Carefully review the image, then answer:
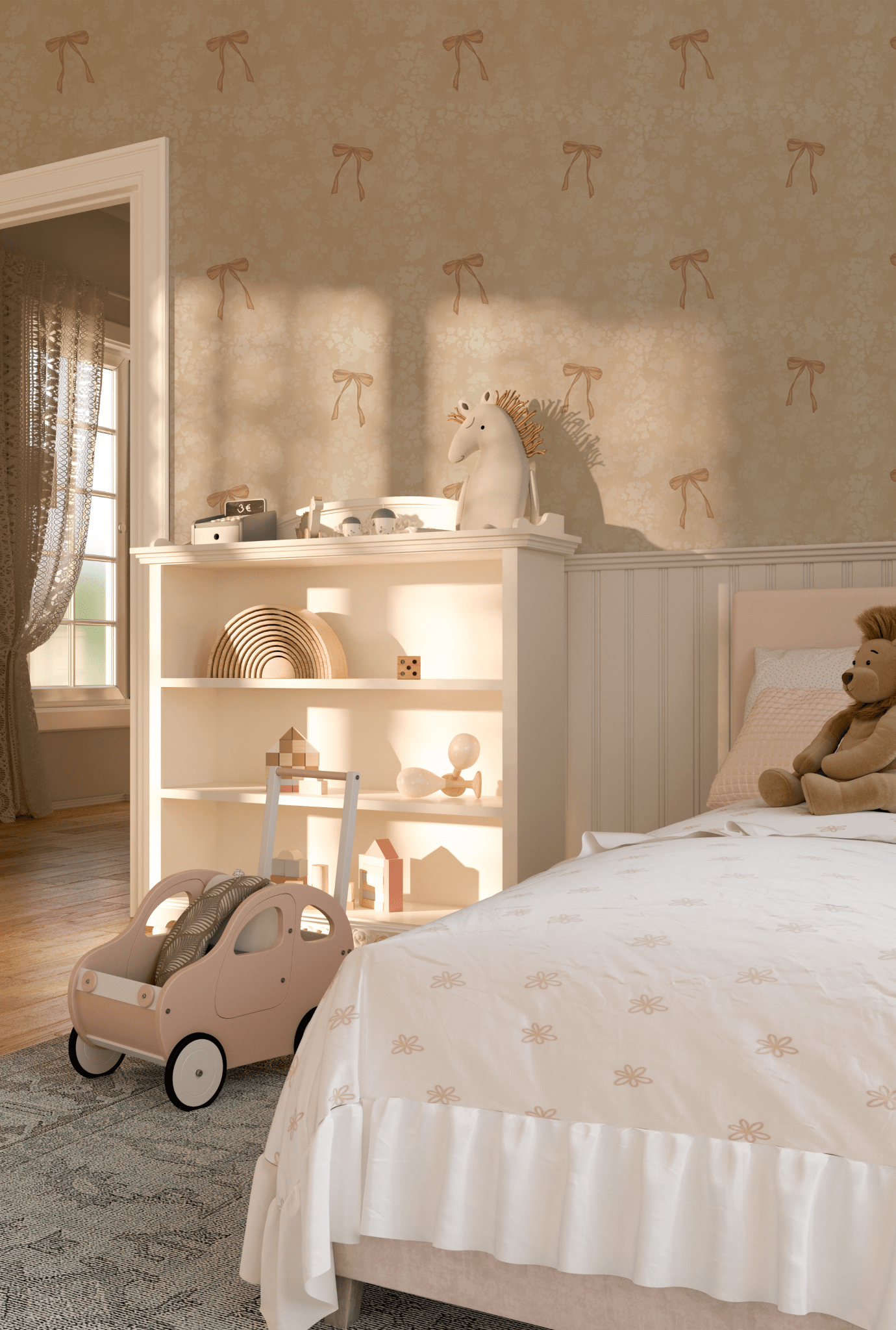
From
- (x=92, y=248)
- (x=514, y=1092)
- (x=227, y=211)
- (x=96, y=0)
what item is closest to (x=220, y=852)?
(x=227, y=211)

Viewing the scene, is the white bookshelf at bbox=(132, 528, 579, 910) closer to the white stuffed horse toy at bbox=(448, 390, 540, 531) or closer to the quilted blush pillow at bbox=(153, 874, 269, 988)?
the white stuffed horse toy at bbox=(448, 390, 540, 531)

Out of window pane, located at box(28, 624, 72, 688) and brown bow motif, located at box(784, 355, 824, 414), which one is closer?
brown bow motif, located at box(784, 355, 824, 414)

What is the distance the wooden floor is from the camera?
2.62m

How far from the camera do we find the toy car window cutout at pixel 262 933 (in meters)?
2.12

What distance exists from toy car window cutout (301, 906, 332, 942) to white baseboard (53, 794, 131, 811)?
3125 mm

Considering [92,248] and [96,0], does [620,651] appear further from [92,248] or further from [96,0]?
[92,248]

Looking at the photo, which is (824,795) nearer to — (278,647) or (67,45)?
(278,647)

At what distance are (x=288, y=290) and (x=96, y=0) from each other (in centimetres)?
130

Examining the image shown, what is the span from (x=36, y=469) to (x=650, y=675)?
4.16 m

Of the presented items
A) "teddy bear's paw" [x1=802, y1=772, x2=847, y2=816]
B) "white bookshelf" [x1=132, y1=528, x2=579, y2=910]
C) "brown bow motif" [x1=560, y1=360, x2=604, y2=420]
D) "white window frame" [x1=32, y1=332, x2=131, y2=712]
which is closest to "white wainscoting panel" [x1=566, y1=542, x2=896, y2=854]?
"white bookshelf" [x1=132, y1=528, x2=579, y2=910]

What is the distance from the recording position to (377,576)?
3.23 m

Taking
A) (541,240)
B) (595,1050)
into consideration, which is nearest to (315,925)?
(595,1050)

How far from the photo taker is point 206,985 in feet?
6.53

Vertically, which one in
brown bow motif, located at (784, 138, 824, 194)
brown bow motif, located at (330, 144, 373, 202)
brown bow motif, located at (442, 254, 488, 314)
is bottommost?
brown bow motif, located at (442, 254, 488, 314)
